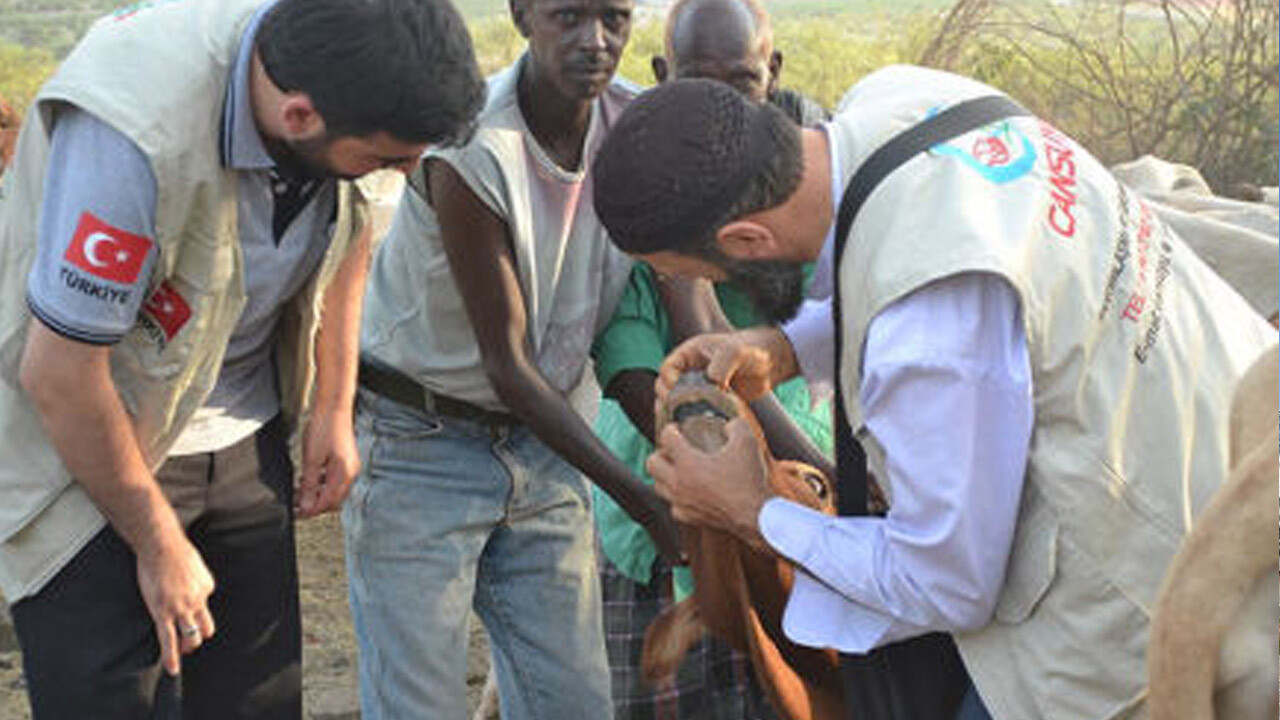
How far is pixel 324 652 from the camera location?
4996mm

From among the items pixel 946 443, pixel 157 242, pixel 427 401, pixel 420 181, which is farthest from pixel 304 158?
pixel 946 443

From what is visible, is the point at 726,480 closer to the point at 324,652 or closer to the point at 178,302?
the point at 178,302

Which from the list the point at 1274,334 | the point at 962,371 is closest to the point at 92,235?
the point at 962,371

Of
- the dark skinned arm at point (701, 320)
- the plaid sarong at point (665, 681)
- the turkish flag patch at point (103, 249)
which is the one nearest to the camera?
the turkish flag patch at point (103, 249)

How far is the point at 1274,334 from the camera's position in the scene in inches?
91.2

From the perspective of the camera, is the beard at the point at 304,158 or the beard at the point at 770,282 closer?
the beard at the point at 770,282

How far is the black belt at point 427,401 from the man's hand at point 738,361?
65cm

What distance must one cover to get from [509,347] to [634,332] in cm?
36

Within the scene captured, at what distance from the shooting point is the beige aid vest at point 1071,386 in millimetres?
1983

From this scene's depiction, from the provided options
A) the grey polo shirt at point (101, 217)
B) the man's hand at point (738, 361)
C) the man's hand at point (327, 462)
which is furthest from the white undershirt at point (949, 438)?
the man's hand at point (327, 462)

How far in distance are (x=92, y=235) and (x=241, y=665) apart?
1.03m

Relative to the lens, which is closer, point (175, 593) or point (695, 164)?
point (695, 164)

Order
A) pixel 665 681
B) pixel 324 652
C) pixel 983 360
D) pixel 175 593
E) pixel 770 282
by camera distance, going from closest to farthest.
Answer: pixel 983 360 → pixel 770 282 → pixel 175 593 → pixel 665 681 → pixel 324 652

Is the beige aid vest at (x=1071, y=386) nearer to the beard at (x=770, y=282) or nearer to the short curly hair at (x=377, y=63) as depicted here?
the beard at (x=770, y=282)
